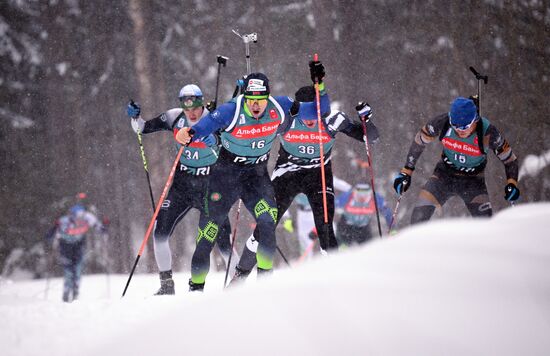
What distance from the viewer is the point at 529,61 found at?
12.4 m

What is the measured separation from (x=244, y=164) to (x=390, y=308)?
3715 millimetres

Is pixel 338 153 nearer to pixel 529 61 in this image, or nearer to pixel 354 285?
pixel 529 61

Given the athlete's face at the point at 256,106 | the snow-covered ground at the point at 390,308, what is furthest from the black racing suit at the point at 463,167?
the snow-covered ground at the point at 390,308

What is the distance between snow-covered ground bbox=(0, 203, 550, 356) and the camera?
179cm

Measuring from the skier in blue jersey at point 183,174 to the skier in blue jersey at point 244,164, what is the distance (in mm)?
272

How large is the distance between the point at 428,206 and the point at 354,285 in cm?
428

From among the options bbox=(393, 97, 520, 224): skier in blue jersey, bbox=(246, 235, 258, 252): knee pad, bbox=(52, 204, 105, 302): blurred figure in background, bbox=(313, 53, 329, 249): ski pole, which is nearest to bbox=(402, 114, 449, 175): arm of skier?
bbox=(393, 97, 520, 224): skier in blue jersey

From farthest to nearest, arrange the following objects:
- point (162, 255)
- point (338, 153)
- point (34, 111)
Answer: point (34, 111), point (338, 153), point (162, 255)

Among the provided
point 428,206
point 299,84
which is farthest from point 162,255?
point 299,84

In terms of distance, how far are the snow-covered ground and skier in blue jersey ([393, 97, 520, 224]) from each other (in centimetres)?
339

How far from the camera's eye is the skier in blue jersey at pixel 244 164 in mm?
5238

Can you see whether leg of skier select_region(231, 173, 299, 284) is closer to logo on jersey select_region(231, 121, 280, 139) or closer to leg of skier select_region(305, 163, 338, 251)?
leg of skier select_region(305, 163, 338, 251)

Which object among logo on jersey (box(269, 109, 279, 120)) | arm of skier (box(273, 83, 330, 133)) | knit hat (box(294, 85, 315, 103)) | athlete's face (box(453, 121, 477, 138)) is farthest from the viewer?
knit hat (box(294, 85, 315, 103))

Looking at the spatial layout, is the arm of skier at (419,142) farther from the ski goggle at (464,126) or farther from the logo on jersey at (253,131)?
the logo on jersey at (253,131)
